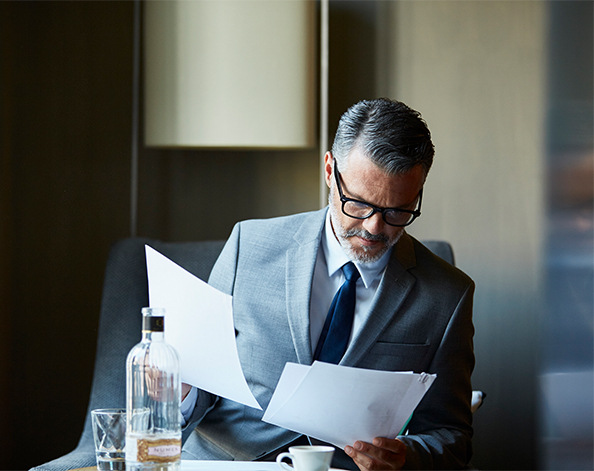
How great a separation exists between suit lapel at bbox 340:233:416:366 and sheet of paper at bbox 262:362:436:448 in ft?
0.84

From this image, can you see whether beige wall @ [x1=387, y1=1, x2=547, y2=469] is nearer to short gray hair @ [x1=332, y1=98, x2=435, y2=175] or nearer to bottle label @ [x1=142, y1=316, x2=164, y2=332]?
short gray hair @ [x1=332, y1=98, x2=435, y2=175]

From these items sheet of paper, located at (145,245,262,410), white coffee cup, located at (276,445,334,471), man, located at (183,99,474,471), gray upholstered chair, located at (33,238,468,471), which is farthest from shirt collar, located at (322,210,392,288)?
white coffee cup, located at (276,445,334,471)

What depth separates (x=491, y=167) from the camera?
2.03 m

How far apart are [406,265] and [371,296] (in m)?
0.11

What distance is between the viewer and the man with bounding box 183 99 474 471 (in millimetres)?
1270

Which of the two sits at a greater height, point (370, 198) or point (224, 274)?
point (370, 198)

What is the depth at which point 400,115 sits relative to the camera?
4.18 ft

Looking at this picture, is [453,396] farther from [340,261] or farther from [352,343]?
[340,261]

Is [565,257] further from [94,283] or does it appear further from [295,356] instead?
[94,283]

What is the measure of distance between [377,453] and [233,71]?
4.20 feet

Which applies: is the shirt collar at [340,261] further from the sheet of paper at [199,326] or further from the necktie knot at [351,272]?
the sheet of paper at [199,326]

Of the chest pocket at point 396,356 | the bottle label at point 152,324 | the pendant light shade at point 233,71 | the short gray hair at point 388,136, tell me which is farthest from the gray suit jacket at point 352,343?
the pendant light shade at point 233,71

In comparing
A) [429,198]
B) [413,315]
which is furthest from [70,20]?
[413,315]

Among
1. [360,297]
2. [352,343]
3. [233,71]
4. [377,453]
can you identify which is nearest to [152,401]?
[377,453]
